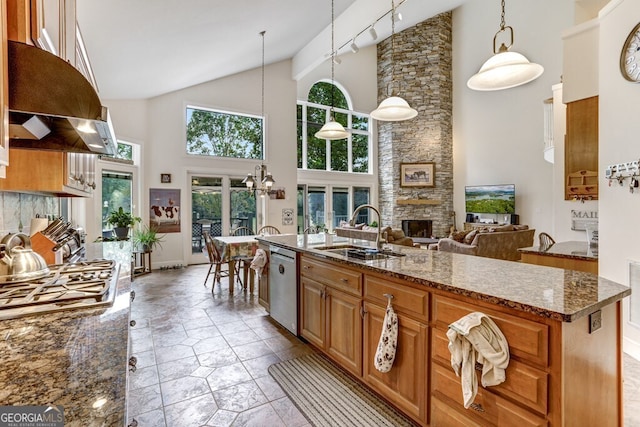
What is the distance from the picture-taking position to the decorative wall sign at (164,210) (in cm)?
663

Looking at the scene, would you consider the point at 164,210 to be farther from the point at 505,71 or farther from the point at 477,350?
the point at 477,350

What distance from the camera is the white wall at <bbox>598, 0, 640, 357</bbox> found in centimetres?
284

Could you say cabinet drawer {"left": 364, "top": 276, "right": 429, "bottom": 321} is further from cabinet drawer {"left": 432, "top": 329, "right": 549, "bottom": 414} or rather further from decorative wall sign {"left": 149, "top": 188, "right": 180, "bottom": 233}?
decorative wall sign {"left": 149, "top": 188, "right": 180, "bottom": 233}

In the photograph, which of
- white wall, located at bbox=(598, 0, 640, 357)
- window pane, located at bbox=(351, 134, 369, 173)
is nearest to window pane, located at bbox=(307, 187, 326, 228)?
window pane, located at bbox=(351, 134, 369, 173)

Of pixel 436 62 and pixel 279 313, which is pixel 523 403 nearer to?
pixel 279 313

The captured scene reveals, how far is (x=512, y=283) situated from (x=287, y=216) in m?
6.91

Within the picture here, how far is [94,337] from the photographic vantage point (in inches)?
38.2

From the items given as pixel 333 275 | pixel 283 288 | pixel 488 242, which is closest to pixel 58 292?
pixel 333 275

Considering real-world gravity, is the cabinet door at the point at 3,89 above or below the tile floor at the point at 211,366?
above

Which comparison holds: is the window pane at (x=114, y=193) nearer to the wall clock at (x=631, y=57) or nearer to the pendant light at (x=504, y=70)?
the pendant light at (x=504, y=70)

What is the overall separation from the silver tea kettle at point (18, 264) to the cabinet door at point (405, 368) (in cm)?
192

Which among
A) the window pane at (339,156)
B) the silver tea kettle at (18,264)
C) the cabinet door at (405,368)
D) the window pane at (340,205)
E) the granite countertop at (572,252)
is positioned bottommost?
the cabinet door at (405,368)

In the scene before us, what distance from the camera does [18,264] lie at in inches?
63.4

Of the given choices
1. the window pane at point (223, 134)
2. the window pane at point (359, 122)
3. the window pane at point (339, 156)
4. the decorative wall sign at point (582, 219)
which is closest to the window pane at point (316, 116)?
the window pane at point (339, 156)
